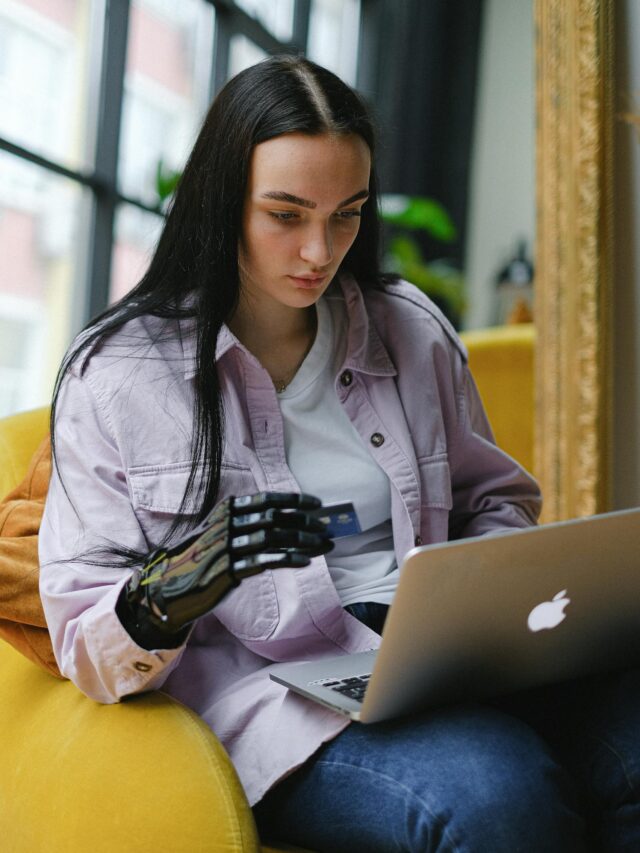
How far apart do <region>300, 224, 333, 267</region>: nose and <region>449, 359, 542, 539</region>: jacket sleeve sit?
0.34 m

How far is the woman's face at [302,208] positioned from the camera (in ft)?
3.84

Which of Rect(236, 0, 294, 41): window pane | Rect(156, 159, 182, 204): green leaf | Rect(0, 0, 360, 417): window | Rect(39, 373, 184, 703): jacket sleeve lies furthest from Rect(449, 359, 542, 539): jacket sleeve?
Rect(236, 0, 294, 41): window pane

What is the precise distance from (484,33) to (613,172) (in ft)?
12.6

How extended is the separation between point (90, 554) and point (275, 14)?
3551 mm

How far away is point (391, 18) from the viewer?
4.88 meters

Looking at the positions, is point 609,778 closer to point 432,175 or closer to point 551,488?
point 551,488

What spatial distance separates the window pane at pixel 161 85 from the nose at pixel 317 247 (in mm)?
2038

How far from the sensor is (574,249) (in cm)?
199

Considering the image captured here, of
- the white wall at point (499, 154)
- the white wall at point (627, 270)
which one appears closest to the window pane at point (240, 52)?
the white wall at point (499, 154)

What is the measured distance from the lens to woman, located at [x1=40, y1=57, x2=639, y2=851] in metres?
0.93

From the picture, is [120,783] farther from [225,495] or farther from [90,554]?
[225,495]

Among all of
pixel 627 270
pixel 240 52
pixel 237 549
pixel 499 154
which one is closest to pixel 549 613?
pixel 237 549

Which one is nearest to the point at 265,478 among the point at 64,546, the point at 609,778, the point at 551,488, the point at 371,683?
the point at 64,546

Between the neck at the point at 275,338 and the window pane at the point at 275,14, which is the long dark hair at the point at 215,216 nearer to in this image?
the neck at the point at 275,338
